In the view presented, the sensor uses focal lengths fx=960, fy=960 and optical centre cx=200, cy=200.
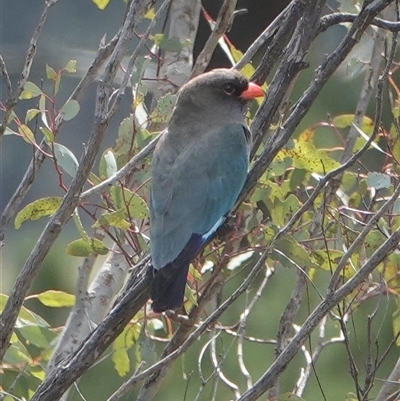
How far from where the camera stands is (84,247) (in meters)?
2.36

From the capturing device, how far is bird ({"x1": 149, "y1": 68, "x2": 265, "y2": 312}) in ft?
7.61

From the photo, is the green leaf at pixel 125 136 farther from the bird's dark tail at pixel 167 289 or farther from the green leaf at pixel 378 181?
the green leaf at pixel 378 181

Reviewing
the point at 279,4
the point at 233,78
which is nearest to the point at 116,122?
the point at 279,4

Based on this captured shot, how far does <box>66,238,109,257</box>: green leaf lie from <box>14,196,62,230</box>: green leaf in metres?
0.12

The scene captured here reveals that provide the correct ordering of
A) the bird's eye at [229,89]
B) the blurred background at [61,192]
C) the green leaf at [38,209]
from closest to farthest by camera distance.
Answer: the green leaf at [38,209] → the bird's eye at [229,89] → the blurred background at [61,192]

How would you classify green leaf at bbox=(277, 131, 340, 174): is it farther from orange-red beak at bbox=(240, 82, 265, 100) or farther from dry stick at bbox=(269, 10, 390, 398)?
orange-red beak at bbox=(240, 82, 265, 100)

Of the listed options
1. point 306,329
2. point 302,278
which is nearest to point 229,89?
point 302,278

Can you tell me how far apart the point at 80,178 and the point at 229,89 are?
1.11 meters

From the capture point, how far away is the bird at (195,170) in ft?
7.61

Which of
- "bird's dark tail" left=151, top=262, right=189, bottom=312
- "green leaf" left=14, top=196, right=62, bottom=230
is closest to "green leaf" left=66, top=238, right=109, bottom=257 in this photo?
"green leaf" left=14, top=196, right=62, bottom=230

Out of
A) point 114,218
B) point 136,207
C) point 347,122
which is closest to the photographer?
point 114,218

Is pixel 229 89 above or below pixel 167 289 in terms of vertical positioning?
above

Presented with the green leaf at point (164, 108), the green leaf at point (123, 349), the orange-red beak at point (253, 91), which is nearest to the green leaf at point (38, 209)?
the green leaf at point (164, 108)

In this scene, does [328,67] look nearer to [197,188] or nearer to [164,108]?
[164,108]
